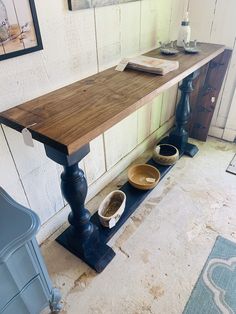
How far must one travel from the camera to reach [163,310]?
107cm

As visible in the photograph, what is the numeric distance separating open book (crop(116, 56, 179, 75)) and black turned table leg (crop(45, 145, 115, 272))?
57 cm

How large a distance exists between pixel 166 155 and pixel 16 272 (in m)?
1.33

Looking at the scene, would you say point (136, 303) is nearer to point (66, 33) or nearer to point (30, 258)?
point (30, 258)

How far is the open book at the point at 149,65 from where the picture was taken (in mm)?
1194

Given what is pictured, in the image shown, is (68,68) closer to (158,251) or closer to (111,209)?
(111,209)

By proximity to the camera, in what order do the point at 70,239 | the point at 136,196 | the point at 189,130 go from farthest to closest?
the point at 189,130 → the point at 136,196 → the point at 70,239

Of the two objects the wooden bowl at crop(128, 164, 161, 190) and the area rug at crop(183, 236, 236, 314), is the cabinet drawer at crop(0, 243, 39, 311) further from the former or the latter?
the wooden bowl at crop(128, 164, 161, 190)

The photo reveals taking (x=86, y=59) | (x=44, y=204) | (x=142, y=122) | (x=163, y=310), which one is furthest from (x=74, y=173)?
(x=142, y=122)

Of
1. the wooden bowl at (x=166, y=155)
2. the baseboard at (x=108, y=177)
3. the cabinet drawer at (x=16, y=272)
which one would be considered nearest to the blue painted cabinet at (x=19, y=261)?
the cabinet drawer at (x=16, y=272)

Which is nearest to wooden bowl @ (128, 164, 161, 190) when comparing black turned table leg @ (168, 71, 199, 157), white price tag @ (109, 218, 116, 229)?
white price tag @ (109, 218, 116, 229)

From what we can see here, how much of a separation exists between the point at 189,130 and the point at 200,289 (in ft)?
4.41

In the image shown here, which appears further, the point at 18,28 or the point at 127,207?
the point at 127,207

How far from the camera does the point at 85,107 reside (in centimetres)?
93

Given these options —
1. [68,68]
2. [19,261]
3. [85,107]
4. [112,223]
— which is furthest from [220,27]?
[19,261]
